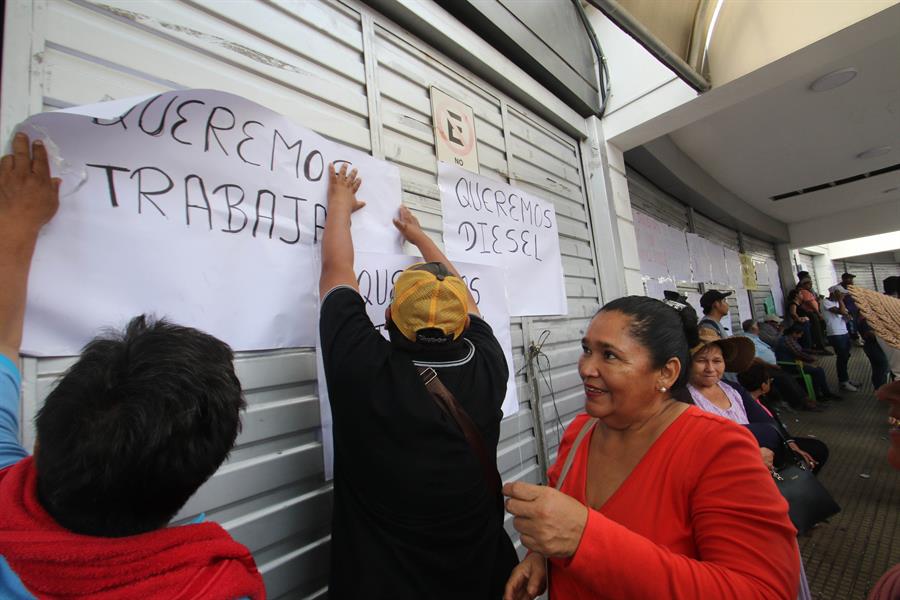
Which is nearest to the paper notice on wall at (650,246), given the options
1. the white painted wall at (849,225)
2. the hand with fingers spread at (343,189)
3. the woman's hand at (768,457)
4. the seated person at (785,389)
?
the seated person at (785,389)

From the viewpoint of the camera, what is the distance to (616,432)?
1247mm

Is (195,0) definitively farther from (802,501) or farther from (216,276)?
(802,501)

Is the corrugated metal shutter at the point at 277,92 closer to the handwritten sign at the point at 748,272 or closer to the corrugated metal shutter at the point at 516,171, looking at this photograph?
the corrugated metal shutter at the point at 516,171

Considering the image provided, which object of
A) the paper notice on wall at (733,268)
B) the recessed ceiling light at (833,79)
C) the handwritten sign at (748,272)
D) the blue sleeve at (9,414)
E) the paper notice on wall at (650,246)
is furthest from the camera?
the handwritten sign at (748,272)

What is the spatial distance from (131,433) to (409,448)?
0.63m

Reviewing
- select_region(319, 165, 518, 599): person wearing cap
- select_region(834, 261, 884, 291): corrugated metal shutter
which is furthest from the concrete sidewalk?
select_region(834, 261, 884, 291): corrugated metal shutter

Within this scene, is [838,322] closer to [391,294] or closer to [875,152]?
[875,152]

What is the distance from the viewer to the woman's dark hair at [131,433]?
61cm

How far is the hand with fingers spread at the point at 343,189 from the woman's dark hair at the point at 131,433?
36.4 inches

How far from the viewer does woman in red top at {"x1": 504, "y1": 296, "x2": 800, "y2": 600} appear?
867mm

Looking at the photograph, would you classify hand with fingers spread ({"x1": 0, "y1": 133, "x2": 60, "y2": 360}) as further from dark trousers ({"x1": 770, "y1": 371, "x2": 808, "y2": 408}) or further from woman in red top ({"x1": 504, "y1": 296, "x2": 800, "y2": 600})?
dark trousers ({"x1": 770, "y1": 371, "x2": 808, "y2": 408})

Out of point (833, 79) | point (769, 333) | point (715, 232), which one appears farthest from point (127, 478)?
point (715, 232)

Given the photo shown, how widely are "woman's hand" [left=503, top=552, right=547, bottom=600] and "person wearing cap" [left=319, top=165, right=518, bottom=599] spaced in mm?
143

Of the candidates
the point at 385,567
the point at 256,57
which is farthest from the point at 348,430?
the point at 256,57
